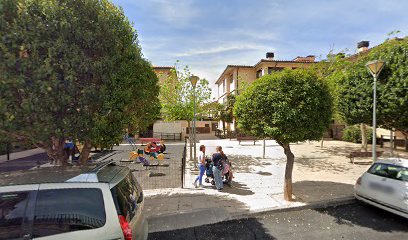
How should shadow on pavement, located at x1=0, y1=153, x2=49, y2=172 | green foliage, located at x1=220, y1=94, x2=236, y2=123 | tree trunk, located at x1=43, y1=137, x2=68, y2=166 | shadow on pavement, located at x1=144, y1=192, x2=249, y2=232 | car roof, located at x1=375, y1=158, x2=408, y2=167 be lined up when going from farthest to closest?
green foliage, located at x1=220, y1=94, x2=236, y2=123
shadow on pavement, located at x1=0, y1=153, x2=49, y2=172
car roof, located at x1=375, y1=158, x2=408, y2=167
shadow on pavement, located at x1=144, y1=192, x2=249, y2=232
tree trunk, located at x1=43, y1=137, x2=68, y2=166

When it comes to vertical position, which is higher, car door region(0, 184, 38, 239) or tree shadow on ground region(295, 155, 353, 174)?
car door region(0, 184, 38, 239)

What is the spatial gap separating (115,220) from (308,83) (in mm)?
5247

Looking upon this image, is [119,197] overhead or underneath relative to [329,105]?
underneath

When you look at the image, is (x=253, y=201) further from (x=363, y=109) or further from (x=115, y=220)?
(x=363, y=109)

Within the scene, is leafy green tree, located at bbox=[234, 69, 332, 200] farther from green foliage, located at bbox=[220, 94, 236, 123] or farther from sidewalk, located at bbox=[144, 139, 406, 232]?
green foliage, located at bbox=[220, 94, 236, 123]

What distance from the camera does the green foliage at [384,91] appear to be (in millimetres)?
7973

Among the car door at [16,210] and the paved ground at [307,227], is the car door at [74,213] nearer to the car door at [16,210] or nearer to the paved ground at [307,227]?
the car door at [16,210]

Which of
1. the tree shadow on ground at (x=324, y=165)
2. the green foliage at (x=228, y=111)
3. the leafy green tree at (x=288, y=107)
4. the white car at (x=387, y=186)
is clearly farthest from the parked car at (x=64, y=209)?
the green foliage at (x=228, y=111)

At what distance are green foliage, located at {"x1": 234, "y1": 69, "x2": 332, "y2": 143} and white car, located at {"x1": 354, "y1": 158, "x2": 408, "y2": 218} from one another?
1.67m

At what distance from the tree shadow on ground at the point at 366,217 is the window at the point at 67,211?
17.0ft

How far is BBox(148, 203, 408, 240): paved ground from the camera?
4371mm

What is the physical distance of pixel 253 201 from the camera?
20.0ft

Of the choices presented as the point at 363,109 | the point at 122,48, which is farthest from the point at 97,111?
the point at 363,109

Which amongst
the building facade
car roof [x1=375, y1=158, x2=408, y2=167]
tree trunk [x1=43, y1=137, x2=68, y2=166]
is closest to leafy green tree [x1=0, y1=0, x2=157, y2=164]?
tree trunk [x1=43, y1=137, x2=68, y2=166]
